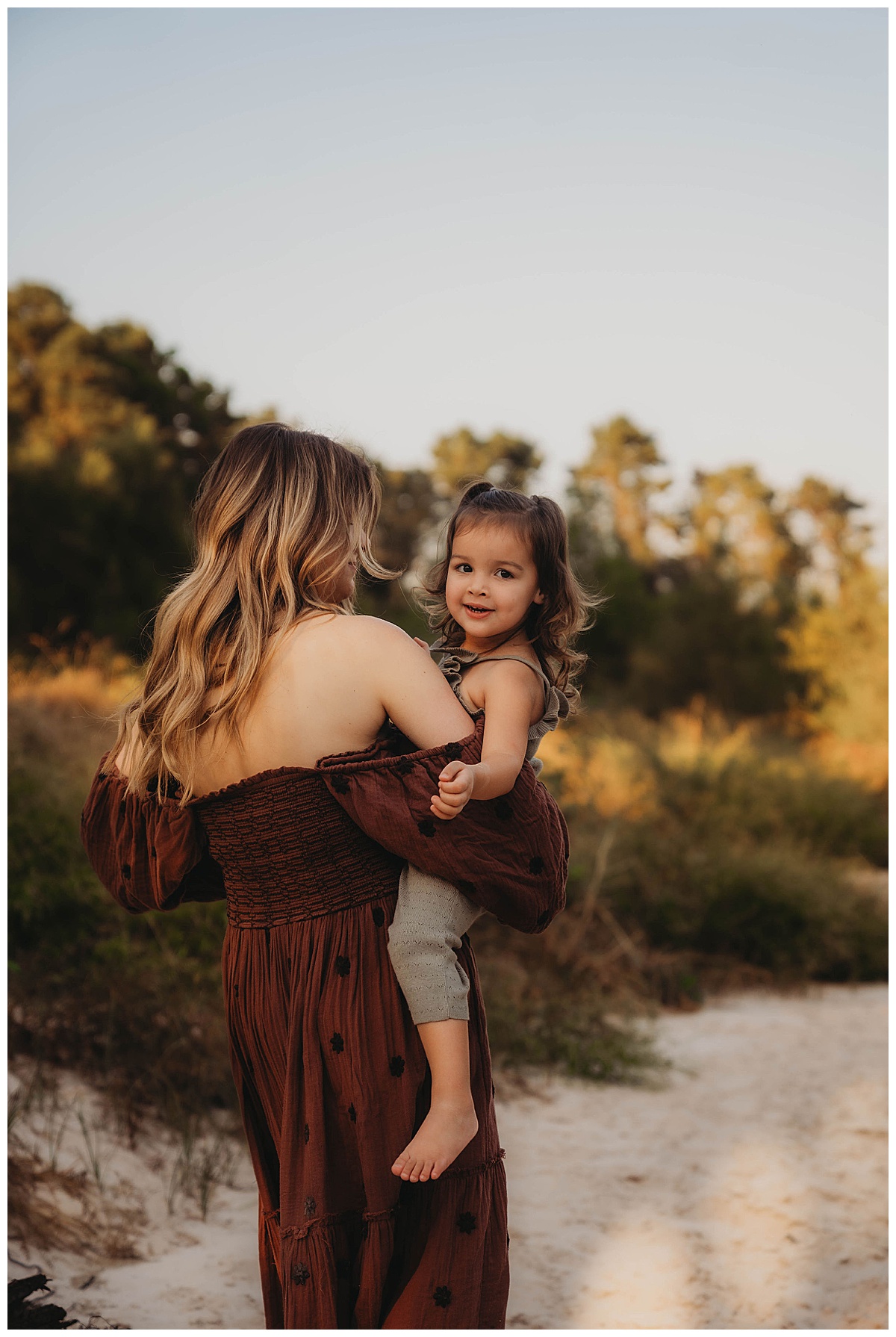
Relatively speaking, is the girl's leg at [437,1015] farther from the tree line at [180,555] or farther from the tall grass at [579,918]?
the tree line at [180,555]

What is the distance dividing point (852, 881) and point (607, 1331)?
22.2 feet

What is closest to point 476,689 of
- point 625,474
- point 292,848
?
point 292,848

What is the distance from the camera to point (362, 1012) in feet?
6.15

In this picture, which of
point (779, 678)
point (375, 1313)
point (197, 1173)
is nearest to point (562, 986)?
point (197, 1173)

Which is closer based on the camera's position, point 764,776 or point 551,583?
point 551,583

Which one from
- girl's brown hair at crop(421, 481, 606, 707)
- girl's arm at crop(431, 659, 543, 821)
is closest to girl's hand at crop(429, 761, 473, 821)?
girl's arm at crop(431, 659, 543, 821)

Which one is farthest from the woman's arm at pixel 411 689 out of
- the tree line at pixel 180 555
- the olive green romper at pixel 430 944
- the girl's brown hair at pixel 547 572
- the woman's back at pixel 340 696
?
the tree line at pixel 180 555

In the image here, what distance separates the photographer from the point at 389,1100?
6.13 ft

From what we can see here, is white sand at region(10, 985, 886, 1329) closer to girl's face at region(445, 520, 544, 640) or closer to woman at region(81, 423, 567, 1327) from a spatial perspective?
woman at region(81, 423, 567, 1327)

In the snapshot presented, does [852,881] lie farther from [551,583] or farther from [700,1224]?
[551,583]

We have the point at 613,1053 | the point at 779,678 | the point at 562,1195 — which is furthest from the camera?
the point at 779,678

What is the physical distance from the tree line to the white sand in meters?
5.59

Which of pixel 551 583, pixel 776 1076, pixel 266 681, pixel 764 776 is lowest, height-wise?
pixel 776 1076

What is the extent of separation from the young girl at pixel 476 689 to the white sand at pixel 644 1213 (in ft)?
6.73
